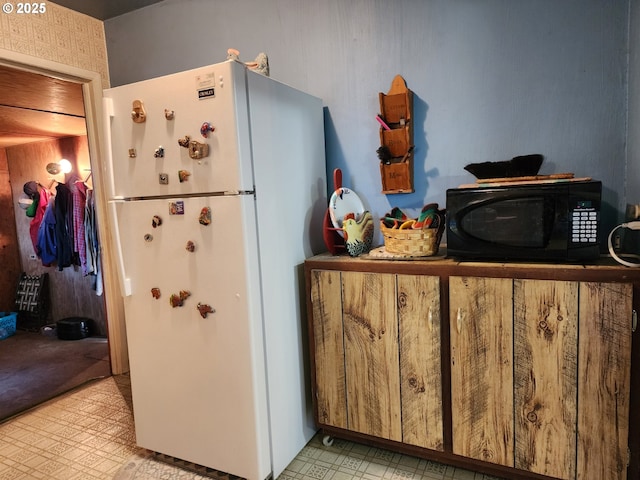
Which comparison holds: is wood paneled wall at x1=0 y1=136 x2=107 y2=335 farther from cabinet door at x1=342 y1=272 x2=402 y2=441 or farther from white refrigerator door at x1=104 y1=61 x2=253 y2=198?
cabinet door at x1=342 y1=272 x2=402 y2=441

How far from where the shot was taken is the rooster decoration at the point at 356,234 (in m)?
1.88

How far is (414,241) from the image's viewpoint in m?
1.71

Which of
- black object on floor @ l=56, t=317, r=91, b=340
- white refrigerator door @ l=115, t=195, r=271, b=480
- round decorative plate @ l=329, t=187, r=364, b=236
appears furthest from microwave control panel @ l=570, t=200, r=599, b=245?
black object on floor @ l=56, t=317, r=91, b=340

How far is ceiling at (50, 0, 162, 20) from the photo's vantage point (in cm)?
254

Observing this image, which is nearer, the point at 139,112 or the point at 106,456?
the point at 139,112

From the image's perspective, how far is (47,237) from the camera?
163 inches

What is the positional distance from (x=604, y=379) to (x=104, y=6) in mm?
3292

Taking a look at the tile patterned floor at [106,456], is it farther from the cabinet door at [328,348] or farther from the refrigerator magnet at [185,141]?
the refrigerator magnet at [185,141]

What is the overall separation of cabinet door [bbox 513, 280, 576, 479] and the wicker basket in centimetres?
38

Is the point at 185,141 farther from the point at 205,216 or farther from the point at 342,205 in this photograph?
the point at 342,205

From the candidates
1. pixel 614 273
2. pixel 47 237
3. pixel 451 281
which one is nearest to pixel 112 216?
pixel 451 281

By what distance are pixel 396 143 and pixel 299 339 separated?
3.51 ft

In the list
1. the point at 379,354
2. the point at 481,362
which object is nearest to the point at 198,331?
the point at 379,354

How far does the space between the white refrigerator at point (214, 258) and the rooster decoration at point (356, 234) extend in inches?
9.1
